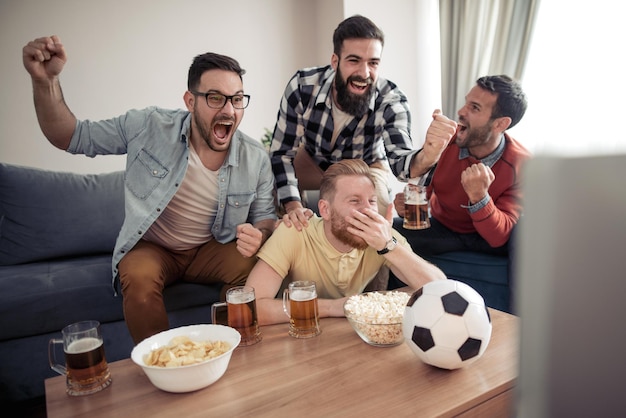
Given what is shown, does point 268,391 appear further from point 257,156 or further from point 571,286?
point 257,156

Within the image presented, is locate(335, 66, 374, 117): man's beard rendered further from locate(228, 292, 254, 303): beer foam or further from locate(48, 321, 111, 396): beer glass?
locate(48, 321, 111, 396): beer glass

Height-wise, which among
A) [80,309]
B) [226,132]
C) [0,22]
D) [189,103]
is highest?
[0,22]

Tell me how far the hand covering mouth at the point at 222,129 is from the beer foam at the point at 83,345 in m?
1.08

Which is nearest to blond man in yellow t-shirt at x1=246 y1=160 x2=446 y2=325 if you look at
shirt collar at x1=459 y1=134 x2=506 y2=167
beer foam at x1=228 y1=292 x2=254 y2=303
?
beer foam at x1=228 y1=292 x2=254 y2=303

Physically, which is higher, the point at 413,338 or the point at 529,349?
the point at 529,349

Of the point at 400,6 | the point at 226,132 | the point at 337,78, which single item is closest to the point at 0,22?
the point at 226,132

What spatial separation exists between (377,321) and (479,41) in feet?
9.89

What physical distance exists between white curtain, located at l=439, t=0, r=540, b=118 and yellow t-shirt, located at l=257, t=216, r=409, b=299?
2.27 metres

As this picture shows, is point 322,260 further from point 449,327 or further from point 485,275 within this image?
point 485,275

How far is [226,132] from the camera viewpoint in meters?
1.96

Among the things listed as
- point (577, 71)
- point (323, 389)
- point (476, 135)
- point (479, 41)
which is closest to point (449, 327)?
point (323, 389)

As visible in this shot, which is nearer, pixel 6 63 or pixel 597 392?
pixel 597 392

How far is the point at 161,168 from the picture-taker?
6.37ft

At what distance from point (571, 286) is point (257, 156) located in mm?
1898
